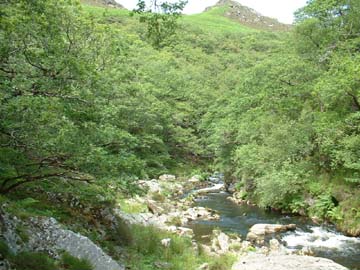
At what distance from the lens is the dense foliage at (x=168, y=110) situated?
6.99m

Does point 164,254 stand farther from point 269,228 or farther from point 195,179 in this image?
point 195,179

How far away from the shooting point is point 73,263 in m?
7.91

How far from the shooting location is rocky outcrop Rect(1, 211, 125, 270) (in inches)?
297

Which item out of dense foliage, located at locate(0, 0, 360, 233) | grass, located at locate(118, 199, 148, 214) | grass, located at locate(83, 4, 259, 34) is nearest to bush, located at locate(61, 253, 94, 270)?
dense foliage, located at locate(0, 0, 360, 233)

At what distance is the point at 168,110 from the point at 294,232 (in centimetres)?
2414

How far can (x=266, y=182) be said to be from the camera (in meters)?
21.4

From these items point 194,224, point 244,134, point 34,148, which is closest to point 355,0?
point 244,134

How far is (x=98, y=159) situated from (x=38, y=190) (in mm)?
3273

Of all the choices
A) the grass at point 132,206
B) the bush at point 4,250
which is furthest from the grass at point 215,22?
the bush at point 4,250

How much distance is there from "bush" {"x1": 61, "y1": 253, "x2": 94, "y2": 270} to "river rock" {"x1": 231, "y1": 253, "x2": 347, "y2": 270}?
4885mm

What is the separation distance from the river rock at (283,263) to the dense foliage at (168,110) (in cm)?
422

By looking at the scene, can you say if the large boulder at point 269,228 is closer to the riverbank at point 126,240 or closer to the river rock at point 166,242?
the riverbank at point 126,240

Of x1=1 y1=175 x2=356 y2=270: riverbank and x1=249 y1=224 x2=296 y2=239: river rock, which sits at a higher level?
x1=1 y1=175 x2=356 y2=270: riverbank

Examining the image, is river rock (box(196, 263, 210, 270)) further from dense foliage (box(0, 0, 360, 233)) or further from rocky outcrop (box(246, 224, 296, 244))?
rocky outcrop (box(246, 224, 296, 244))
